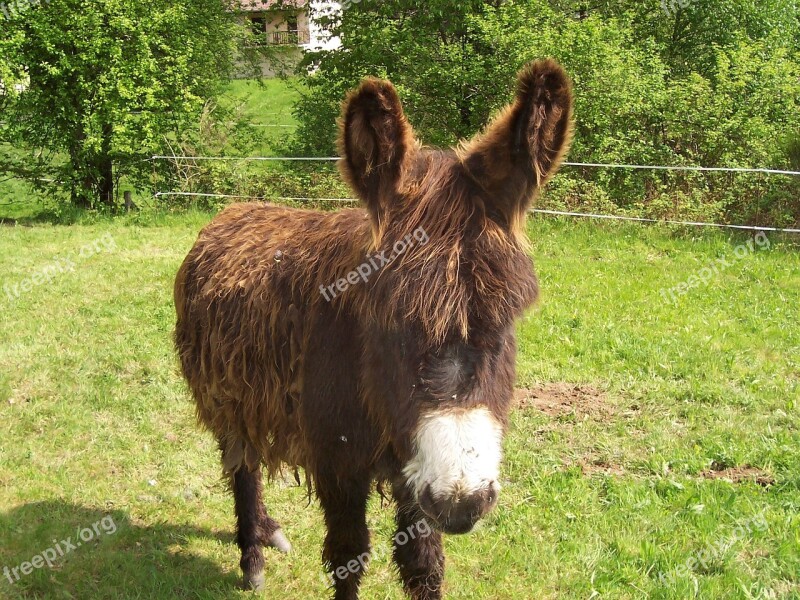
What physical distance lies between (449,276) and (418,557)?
1578 mm

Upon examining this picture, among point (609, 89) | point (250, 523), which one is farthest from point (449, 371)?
point (609, 89)

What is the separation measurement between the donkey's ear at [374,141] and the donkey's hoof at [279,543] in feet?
8.91

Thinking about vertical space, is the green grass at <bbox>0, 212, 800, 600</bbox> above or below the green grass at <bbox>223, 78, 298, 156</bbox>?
below

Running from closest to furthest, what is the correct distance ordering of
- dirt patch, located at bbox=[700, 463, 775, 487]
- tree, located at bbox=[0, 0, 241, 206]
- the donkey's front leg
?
the donkey's front leg → dirt patch, located at bbox=[700, 463, 775, 487] → tree, located at bbox=[0, 0, 241, 206]

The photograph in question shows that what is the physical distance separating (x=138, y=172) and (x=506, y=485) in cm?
→ 1259

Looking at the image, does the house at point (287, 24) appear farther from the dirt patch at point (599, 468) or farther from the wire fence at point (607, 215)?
the dirt patch at point (599, 468)

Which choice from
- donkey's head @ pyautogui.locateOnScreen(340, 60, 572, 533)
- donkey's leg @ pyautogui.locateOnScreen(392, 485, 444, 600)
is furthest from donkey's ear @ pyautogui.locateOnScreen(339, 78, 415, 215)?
donkey's leg @ pyautogui.locateOnScreen(392, 485, 444, 600)

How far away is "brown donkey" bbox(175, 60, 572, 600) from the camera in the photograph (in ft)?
7.14

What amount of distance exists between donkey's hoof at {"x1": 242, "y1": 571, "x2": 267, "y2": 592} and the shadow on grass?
0.07 m

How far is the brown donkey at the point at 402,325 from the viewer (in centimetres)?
218

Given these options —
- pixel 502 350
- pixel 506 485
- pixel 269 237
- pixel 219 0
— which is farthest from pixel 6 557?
pixel 219 0

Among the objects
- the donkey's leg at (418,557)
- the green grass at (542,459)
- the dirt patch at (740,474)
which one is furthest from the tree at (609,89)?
the donkey's leg at (418,557)

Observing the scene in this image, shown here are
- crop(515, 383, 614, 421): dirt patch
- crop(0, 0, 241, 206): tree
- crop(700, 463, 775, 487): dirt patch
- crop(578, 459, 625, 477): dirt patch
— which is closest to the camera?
crop(700, 463, 775, 487): dirt patch

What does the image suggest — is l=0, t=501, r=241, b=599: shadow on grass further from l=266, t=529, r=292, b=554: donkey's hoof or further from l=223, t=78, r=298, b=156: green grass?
l=223, t=78, r=298, b=156: green grass
